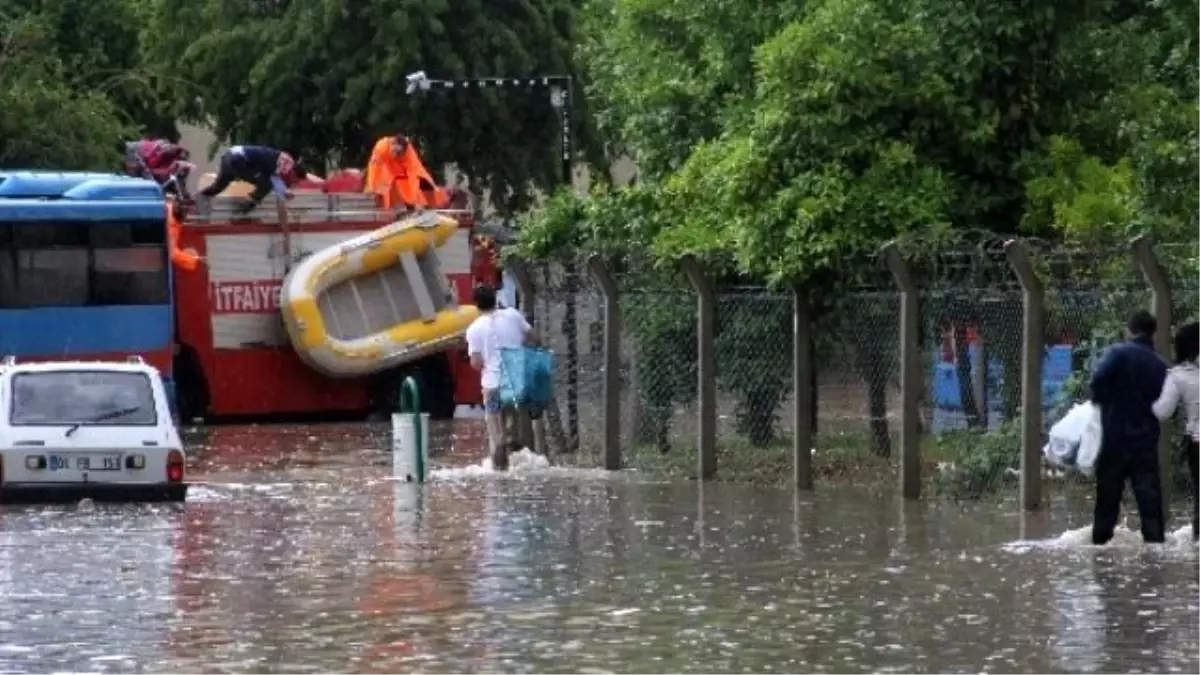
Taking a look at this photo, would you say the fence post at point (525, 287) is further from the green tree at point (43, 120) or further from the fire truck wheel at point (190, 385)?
the green tree at point (43, 120)

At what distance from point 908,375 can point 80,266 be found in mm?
16554

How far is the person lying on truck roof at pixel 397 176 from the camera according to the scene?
37844 millimetres

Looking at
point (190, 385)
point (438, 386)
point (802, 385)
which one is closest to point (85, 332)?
point (190, 385)

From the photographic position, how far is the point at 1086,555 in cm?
1702

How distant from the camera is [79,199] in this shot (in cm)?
3497

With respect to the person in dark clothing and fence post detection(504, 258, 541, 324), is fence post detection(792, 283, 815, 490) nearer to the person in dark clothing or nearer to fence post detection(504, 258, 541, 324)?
the person in dark clothing

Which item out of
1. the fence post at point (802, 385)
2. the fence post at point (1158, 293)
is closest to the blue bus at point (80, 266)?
the fence post at point (802, 385)

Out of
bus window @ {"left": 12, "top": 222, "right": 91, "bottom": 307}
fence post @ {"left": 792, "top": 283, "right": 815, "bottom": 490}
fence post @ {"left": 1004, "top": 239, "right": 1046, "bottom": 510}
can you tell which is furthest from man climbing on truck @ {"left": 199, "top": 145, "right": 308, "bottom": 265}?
fence post @ {"left": 1004, "top": 239, "right": 1046, "bottom": 510}

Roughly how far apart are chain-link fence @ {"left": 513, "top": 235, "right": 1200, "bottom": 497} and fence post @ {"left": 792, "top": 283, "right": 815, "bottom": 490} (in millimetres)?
256

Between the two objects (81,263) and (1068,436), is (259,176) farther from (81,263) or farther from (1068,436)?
(1068,436)

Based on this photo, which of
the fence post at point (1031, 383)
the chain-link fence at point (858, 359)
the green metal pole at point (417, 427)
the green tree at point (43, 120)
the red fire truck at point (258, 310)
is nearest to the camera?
the fence post at point (1031, 383)

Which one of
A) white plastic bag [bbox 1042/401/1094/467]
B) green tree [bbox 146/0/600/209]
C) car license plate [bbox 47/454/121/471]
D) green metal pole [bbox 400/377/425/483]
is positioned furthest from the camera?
green tree [bbox 146/0/600/209]

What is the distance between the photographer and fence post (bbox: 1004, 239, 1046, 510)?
19828 mm

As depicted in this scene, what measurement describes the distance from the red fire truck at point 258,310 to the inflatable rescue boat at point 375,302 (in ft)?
1.67
